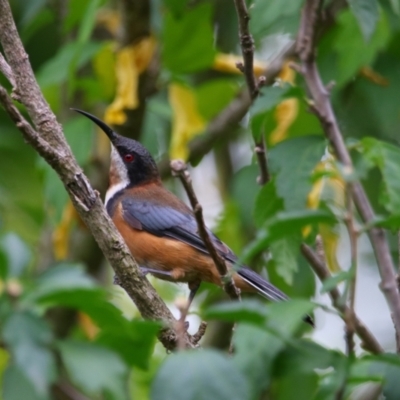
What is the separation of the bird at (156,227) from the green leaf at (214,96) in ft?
2.39

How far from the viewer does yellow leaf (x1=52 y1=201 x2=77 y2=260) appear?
660cm

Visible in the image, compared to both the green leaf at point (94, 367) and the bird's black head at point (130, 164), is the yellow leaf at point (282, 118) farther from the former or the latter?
the green leaf at point (94, 367)

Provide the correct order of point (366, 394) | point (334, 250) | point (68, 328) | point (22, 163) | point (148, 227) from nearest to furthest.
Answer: point (366, 394) → point (148, 227) → point (334, 250) → point (68, 328) → point (22, 163)

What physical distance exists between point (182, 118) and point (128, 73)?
0.57m

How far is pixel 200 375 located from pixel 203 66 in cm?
437

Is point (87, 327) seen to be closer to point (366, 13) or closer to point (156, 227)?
point (156, 227)

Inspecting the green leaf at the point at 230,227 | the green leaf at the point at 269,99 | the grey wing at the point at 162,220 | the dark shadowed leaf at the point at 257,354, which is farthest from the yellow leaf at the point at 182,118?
the dark shadowed leaf at the point at 257,354

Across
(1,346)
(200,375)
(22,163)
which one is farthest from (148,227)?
(200,375)

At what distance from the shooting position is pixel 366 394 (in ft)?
14.9

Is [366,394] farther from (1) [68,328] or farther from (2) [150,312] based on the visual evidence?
(1) [68,328]

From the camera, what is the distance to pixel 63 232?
21.8ft

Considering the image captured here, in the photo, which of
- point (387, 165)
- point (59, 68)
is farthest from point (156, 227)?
point (387, 165)

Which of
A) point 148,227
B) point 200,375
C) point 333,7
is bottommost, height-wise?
point 200,375

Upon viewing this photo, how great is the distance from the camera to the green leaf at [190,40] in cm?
618
